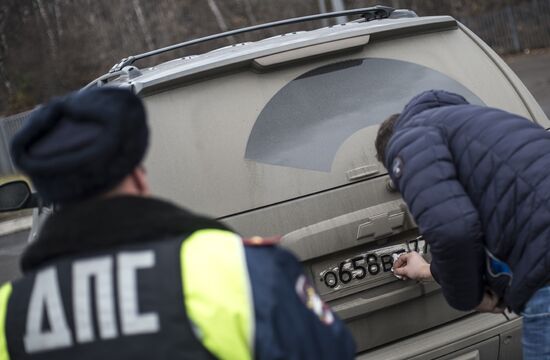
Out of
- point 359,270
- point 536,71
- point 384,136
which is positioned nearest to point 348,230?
point 359,270

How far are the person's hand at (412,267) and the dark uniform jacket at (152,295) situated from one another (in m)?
1.42

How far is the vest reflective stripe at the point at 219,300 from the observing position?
1.62 m

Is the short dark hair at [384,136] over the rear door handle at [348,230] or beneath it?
over

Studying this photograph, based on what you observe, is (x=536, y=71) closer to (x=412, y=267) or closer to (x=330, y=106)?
(x=330, y=106)

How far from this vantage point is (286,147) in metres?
3.37

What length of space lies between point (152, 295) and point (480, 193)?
1305mm

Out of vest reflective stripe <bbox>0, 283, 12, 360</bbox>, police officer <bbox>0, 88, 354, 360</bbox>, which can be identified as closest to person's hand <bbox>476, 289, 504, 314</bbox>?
police officer <bbox>0, 88, 354, 360</bbox>

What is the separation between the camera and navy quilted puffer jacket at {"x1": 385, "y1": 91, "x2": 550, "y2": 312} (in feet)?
8.17

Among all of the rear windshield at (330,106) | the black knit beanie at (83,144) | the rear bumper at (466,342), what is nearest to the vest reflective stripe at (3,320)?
the black knit beanie at (83,144)

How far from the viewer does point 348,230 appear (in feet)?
10.6

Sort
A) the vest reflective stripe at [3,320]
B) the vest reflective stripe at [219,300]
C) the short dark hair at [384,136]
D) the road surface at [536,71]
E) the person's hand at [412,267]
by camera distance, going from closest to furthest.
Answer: the vest reflective stripe at [219,300]
the vest reflective stripe at [3,320]
the short dark hair at [384,136]
the person's hand at [412,267]
the road surface at [536,71]

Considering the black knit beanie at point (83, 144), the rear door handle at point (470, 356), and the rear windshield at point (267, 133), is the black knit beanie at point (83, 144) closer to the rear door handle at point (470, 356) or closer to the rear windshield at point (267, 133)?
the rear windshield at point (267, 133)

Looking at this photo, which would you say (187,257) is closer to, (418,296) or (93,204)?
(93,204)

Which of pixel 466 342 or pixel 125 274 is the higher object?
pixel 125 274
